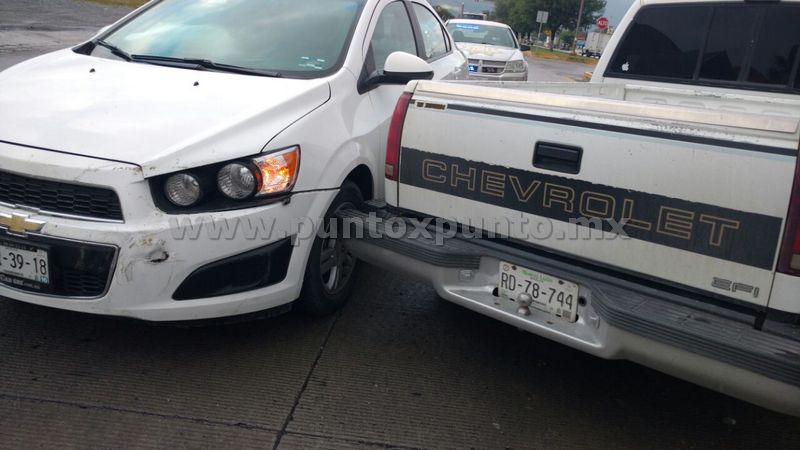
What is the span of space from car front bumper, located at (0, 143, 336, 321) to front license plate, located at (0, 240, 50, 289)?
4 centimetres

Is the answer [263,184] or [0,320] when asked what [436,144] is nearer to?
[263,184]

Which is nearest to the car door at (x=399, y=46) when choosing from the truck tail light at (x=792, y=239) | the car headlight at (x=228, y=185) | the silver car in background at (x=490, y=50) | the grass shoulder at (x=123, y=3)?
the car headlight at (x=228, y=185)

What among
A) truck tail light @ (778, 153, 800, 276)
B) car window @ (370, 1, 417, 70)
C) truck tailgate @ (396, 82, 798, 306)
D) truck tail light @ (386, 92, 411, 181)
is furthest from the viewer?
car window @ (370, 1, 417, 70)

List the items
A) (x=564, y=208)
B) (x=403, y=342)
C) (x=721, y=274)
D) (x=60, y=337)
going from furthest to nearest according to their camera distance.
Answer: (x=403, y=342), (x=60, y=337), (x=564, y=208), (x=721, y=274)

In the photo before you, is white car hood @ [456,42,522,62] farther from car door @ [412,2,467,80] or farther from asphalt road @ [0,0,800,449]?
asphalt road @ [0,0,800,449]

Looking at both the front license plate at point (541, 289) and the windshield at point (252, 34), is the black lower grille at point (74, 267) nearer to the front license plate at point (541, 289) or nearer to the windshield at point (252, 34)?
the windshield at point (252, 34)

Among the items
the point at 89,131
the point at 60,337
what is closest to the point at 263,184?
the point at 89,131

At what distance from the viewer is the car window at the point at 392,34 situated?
12.7 ft

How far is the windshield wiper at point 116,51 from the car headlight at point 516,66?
924cm

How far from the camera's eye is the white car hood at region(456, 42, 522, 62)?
476 inches

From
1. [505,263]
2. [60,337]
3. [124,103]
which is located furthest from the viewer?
[60,337]

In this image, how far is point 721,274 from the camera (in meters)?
2.23

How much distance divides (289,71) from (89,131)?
1.10 m

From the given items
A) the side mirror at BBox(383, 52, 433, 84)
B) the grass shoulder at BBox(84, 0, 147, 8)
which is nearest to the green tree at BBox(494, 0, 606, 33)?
the grass shoulder at BBox(84, 0, 147, 8)
